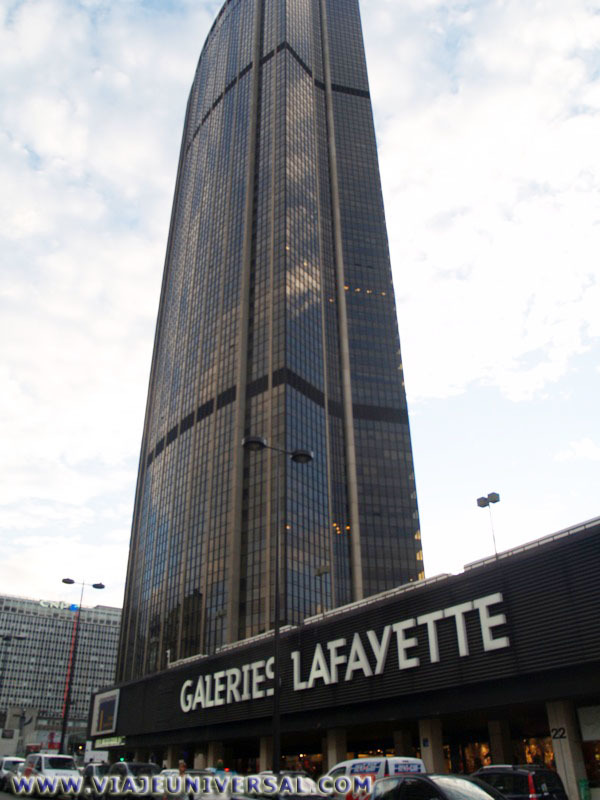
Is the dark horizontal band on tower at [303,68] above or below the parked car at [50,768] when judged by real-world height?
above

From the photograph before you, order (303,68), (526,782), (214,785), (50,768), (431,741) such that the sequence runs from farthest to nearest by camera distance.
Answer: (303,68) < (431,741) < (50,768) < (214,785) < (526,782)

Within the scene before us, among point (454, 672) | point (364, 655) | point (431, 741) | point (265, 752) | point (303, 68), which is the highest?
point (303, 68)

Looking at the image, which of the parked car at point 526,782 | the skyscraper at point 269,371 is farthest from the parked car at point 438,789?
the skyscraper at point 269,371

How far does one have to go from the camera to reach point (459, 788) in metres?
12.2

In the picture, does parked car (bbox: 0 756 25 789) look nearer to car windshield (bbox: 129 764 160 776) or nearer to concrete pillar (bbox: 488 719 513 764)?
car windshield (bbox: 129 764 160 776)

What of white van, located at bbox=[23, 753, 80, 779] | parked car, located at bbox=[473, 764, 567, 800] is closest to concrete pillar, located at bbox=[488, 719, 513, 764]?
parked car, located at bbox=[473, 764, 567, 800]

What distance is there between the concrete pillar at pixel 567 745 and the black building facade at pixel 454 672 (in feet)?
0.15

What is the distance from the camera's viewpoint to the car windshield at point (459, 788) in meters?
11.9

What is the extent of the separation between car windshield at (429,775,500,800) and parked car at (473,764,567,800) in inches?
197

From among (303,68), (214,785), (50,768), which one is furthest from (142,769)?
(303,68)

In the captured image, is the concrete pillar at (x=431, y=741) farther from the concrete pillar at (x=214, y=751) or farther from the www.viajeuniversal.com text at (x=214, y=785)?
the concrete pillar at (x=214, y=751)

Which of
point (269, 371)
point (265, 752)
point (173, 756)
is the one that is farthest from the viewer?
point (269, 371)

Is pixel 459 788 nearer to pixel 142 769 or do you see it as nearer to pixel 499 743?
pixel 142 769

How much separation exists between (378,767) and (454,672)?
9.20 m
